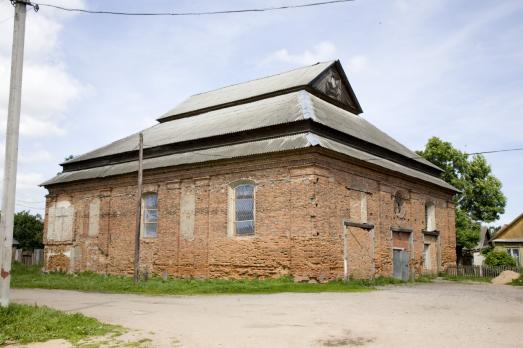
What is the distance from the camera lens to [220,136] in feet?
77.9

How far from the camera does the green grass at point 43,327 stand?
823 centimetres

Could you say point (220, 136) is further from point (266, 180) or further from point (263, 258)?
point (263, 258)

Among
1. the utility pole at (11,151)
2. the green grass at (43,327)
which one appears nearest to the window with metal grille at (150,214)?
the utility pole at (11,151)

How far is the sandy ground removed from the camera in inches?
313

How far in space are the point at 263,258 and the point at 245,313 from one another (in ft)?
30.6

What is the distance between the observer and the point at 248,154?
21.3 m

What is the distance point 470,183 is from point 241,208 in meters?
31.0

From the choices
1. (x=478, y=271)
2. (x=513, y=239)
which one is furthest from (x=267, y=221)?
(x=513, y=239)

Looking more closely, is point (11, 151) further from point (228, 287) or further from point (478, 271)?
point (478, 271)

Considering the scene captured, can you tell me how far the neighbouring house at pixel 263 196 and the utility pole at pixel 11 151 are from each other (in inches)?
439

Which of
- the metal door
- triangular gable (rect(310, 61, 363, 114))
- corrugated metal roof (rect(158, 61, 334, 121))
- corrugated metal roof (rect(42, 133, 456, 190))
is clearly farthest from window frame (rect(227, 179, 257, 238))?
the metal door

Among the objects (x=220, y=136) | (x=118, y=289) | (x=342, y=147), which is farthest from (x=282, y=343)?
(x=220, y=136)

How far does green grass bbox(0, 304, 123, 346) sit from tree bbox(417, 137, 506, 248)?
3812 cm

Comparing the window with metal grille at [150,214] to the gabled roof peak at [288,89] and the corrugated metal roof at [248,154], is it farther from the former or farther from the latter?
the gabled roof peak at [288,89]
